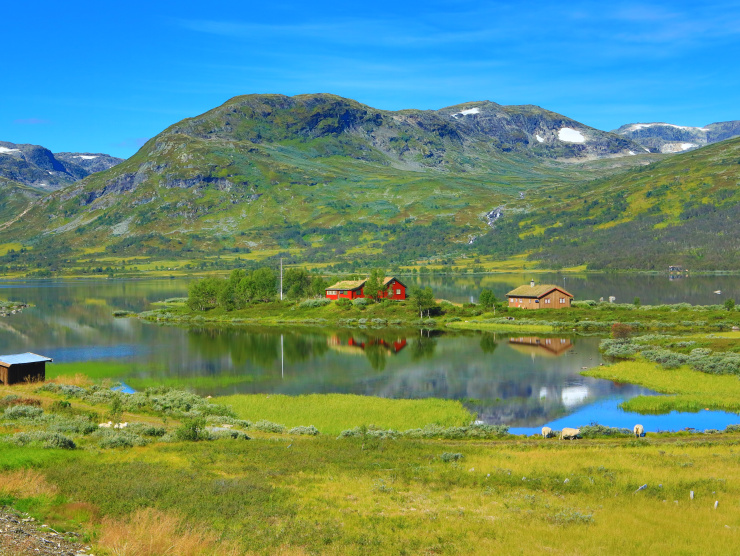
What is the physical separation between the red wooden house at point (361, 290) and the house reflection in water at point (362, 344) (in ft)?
113

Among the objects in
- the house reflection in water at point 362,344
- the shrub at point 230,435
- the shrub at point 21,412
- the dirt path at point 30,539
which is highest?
the dirt path at point 30,539

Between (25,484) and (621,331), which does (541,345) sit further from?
(25,484)

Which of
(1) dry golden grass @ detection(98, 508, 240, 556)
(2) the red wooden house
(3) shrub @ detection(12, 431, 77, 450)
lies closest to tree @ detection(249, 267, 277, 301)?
(2) the red wooden house

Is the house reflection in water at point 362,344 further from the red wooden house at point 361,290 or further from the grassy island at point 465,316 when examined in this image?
the red wooden house at point 361,290

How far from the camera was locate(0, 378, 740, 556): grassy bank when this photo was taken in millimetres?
18078

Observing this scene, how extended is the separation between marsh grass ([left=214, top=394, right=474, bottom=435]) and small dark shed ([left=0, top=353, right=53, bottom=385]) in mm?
15770

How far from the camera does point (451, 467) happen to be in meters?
28.3

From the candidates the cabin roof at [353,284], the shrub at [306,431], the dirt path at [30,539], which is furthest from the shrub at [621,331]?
the dirt path at [30,539]

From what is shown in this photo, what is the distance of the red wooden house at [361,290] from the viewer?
126 meters

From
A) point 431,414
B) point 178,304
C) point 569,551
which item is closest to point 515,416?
point 431,414

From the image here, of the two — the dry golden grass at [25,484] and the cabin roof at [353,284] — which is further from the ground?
the cabin roof at [353,284]

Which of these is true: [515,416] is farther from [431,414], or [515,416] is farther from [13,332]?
[13,332]

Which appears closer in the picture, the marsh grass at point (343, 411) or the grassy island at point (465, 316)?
the marsh grass at point (343, 411)

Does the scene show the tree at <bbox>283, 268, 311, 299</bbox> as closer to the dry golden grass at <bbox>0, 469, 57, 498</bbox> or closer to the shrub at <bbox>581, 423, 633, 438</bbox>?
the shrub at <bbox>581, 423, 633, 438</bbox>
